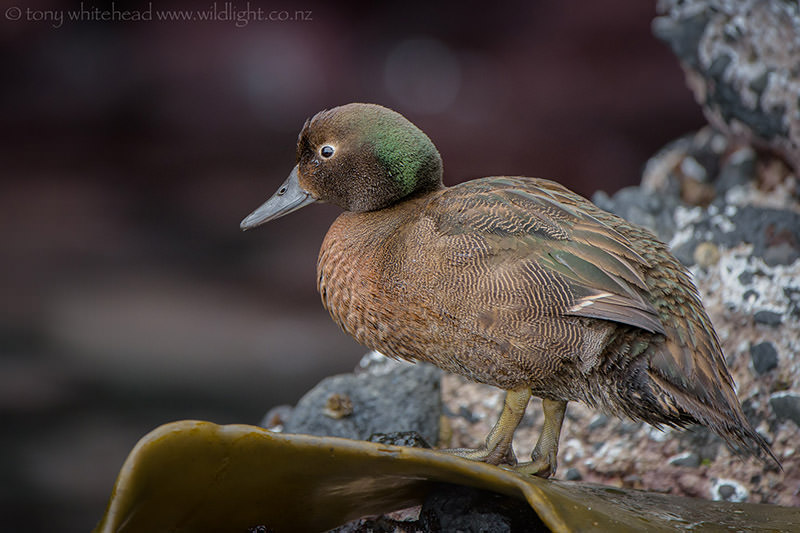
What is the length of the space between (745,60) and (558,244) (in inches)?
47.6

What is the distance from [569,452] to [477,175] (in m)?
1.58

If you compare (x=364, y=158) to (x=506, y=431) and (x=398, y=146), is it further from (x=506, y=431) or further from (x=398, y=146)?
(x=506, y=431)

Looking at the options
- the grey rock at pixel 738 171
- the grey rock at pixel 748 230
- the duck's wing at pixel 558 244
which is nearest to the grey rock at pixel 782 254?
the grey rock at pixel 748 230

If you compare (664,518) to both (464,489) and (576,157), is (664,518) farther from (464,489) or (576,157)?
(576,157)

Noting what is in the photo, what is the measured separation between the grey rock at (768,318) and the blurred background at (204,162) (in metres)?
1.31

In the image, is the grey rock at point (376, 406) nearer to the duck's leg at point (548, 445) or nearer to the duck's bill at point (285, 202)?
the duck's leg at point (548, 445)

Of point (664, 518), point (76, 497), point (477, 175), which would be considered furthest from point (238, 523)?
point (477, 175)

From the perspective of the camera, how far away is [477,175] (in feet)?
11.1

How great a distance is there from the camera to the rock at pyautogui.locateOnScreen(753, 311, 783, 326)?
199 centimetres

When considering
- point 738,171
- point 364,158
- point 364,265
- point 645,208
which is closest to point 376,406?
point 364,265

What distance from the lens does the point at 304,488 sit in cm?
135

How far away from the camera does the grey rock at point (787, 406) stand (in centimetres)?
184

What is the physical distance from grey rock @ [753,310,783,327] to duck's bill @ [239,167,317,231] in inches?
42.5

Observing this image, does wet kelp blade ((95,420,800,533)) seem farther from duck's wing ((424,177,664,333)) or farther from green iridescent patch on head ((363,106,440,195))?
green iridescent patch on head ((363,106,440,195))
